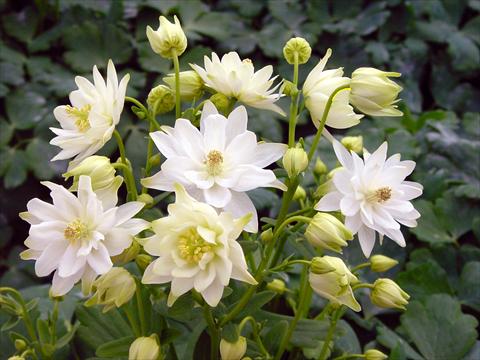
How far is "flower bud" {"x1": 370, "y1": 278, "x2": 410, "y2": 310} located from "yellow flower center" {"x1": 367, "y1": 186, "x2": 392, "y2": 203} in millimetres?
113

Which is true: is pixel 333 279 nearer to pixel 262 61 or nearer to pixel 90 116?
pixel 90 116

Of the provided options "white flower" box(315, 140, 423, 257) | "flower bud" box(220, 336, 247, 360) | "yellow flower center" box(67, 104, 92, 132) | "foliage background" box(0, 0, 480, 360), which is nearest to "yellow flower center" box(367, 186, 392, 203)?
"white flower" box(315, 140, 423, 257)

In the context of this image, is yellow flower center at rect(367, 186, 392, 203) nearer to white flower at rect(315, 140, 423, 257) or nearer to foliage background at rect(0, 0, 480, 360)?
white flower at rect(315, 140, 423, 257)

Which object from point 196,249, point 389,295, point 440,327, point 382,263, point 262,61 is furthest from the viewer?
point 262,61

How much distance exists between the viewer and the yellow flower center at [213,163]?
27.8 inches

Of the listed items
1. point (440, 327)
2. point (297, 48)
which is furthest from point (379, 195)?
point (440, 327)

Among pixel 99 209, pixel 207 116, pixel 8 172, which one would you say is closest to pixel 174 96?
pixel 207 116

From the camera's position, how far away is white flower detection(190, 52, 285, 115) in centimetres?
76

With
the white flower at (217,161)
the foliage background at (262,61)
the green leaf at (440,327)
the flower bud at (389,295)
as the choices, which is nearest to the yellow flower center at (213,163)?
the white flower at (217,161)

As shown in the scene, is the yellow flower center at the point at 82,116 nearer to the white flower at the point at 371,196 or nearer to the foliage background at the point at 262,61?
the white flower at the point at 371,196

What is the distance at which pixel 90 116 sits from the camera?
0.74 m

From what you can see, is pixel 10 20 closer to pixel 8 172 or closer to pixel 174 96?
pixel 8 172

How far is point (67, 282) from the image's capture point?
2.23ft

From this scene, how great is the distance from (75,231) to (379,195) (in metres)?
0.33
